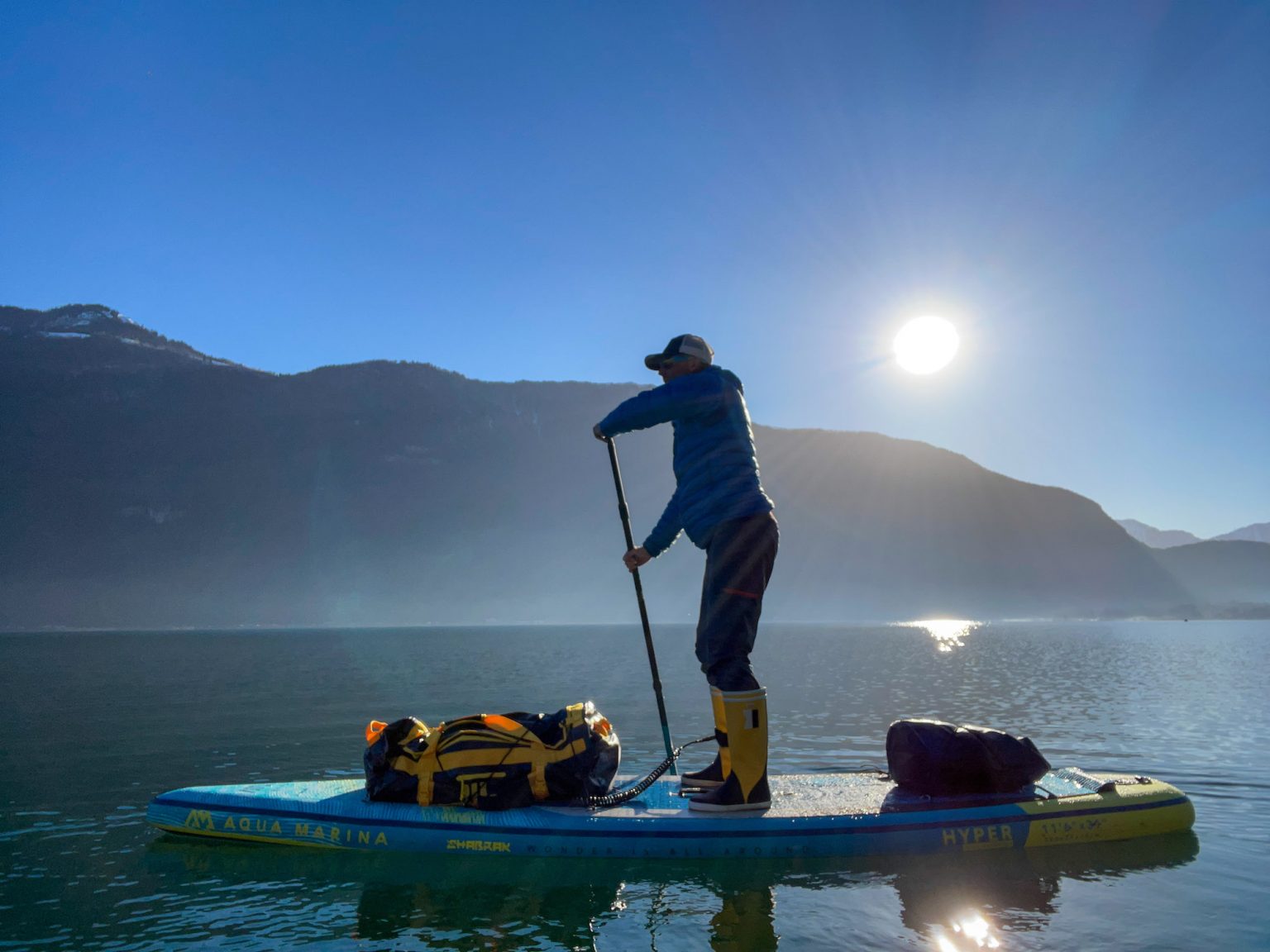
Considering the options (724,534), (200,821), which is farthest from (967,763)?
(200,821)

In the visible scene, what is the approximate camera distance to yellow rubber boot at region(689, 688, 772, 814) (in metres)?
6.17

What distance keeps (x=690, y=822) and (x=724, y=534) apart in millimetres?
2179

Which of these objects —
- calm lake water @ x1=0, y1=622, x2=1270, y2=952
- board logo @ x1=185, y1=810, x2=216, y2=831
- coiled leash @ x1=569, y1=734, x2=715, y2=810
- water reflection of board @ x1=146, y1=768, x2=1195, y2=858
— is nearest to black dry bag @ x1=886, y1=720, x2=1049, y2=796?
water reflection of board @ x1=146, y1=768, x2=1195, y2=858

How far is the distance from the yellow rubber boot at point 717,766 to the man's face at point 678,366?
2.59 m

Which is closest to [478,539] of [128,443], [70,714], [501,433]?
[501,433]

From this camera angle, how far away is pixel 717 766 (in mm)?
7008

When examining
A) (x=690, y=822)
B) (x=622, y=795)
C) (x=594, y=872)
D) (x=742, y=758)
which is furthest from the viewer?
(x=622, y=795)

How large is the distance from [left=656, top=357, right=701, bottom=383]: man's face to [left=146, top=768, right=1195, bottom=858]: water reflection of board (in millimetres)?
3525

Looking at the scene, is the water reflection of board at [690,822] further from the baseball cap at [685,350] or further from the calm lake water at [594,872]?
the baseball cap at [685,350]

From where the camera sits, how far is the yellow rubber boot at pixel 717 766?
20.5ft

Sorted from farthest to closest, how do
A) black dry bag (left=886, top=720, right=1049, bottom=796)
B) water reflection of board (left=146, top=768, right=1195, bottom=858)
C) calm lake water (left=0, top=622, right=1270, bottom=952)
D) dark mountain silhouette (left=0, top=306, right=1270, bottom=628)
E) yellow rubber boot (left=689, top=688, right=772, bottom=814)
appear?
dark mountain silhouette (left=0, top=306, right=1270, bottom=628)
black dry bag (left=886, top=720, right=1049, bottom=796)
yellow rubber boot (left=689, top=688, right=772, bottom=814)
water reflection of board (left=146, top=768, right=1195, bottom=858)
calm lake water (left=0, top=622, right=1270, bottom=952)

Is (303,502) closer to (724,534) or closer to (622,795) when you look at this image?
(622,795)

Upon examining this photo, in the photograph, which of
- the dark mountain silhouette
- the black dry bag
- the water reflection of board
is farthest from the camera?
the dark mountain silhouette

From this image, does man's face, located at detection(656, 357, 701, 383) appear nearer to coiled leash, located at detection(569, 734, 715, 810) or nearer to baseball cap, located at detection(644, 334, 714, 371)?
baseball cap, located at detection(644, 334, 714, 371)
